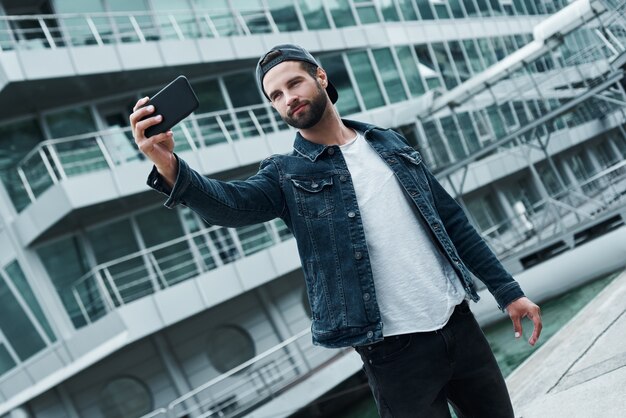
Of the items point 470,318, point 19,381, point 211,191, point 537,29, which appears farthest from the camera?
point 537,29

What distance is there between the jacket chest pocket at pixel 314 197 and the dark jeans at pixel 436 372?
1.54 ft

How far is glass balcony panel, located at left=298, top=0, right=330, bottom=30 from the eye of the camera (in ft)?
Answer: 66.5

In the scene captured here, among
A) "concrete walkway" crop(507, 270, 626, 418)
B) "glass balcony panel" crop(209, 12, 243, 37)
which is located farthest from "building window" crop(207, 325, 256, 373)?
"concrete walkway" crop(507, 270, 626, 418)

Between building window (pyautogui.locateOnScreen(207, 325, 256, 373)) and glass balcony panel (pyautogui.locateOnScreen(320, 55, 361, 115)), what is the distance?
7.31 m

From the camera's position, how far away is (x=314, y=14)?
67.5 feet

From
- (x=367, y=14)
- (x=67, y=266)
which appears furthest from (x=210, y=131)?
(x=367, y=14)

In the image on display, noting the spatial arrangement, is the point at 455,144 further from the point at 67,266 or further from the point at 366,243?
the point at 366,243

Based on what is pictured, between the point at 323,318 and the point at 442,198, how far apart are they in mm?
737

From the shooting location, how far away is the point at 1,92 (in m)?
14.0

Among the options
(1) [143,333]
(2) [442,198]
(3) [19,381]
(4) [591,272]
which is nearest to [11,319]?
(3) [19,381]

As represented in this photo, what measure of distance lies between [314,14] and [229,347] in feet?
32.8

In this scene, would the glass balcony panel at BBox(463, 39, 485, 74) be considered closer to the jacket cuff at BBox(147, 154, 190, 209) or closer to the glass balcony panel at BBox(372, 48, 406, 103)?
the glass balcony panel at BBox(372, 48, 406, 103)

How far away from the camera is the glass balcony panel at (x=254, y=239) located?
16969 millimetres

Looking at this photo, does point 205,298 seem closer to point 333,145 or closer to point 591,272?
point 591,272
